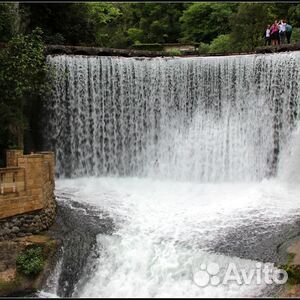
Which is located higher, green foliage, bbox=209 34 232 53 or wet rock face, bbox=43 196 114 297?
green foliage, bbox=209 34 232 53

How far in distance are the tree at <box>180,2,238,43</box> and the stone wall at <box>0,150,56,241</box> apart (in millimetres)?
21971

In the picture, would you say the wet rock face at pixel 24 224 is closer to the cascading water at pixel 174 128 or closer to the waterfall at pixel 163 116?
the cascading water at pixel 174 128

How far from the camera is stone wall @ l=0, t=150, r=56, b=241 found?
456 inches

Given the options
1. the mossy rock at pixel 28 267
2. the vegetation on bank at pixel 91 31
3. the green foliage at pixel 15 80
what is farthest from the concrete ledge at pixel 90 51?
the mossy rock at pixel 28 267

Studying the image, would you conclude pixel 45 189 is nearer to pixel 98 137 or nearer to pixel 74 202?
pixel 74 202

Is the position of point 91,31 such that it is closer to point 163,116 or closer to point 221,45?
point 221,45

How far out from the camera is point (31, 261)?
10.7m

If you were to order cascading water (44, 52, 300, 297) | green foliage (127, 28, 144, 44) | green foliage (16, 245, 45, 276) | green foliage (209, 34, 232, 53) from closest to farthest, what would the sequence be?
1. green foliage (16, 245, 45, 276)
2. cascading water (44, 52, 300, 297)
3. green foliage (209, 34, 232, 53)
4. green foliage (127, 28, 144, 44)

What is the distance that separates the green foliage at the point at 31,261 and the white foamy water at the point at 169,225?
98 cm

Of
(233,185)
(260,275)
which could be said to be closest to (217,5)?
(233,185)

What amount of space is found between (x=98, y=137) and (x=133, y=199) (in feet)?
12.2

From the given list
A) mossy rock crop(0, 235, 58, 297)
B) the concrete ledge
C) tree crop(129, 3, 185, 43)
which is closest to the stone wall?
mossy rock crop(0, 235, 58, 297)

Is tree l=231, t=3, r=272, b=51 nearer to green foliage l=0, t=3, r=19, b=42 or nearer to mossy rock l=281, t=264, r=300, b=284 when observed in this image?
green foliage l=0, t=3, r=19, b=42

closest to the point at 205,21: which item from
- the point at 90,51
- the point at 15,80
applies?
the point at 90,51
